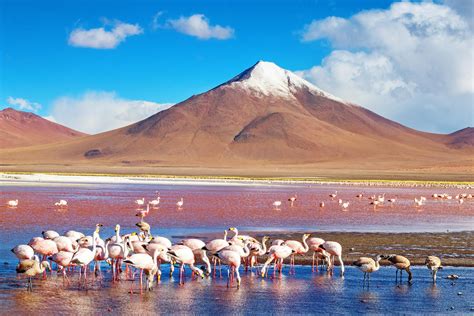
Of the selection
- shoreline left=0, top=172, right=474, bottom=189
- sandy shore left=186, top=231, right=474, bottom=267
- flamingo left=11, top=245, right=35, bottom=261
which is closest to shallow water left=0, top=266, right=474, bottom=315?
flamingo left=11, top=245, right=35, bottom=261

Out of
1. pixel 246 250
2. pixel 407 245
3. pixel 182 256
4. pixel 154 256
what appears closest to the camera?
pixel 154 256

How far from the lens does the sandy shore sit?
59.7 feet

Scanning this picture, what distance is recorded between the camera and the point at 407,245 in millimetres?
20828

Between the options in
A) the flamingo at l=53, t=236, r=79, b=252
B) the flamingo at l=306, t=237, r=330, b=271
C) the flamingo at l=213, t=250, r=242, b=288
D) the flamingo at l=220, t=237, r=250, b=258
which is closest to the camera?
the flamingo at l=213, t=250, r=242, b=288

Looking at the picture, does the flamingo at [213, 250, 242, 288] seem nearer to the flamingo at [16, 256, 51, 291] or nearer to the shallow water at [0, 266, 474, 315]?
the shallow water at [0, 266, 474, 315]

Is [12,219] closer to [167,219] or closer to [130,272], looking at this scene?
[167,219]

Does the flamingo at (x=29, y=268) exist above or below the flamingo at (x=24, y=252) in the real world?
below

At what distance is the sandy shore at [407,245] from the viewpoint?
716 inches

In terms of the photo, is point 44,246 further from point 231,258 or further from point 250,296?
point 250,296

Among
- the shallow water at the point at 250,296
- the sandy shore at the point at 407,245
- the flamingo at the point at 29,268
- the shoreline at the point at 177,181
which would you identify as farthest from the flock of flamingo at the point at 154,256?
the shoreline at the point at 177,181

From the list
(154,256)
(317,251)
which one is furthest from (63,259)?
(317,251)

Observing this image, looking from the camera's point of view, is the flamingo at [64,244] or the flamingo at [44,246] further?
the flamingo at [64,244]

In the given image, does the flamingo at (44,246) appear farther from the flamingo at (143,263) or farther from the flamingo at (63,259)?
the flamingo at (143,263)

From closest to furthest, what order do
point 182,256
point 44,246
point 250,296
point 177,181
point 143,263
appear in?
point 250,296, point 143,263, point 182,256, point 44,246, point 177,181
